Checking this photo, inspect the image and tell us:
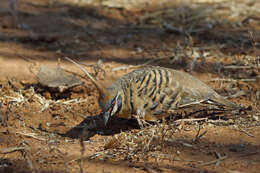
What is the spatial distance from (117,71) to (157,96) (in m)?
1.85

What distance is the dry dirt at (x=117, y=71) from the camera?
360 centimetres

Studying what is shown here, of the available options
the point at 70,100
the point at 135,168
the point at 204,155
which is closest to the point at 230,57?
the point at 70,100

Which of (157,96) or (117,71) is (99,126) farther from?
(117,71)

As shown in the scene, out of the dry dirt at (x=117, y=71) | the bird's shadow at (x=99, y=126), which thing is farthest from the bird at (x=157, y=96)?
the bird's shadow at (x=99, y=126)

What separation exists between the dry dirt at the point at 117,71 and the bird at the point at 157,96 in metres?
0.23

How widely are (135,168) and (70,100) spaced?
226 cm

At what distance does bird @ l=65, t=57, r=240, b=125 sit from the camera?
450 centimetres

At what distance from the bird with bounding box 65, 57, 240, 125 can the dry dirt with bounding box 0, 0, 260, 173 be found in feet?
0.76

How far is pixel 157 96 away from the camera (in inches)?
177

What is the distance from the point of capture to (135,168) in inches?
134

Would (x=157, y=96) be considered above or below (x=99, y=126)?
above

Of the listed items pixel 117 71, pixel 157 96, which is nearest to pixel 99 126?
pixel 157 96


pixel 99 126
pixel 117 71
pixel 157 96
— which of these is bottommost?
pixel 99 126

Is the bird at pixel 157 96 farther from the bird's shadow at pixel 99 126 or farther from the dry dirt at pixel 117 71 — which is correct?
the bird's shadow at pixel 99 126
